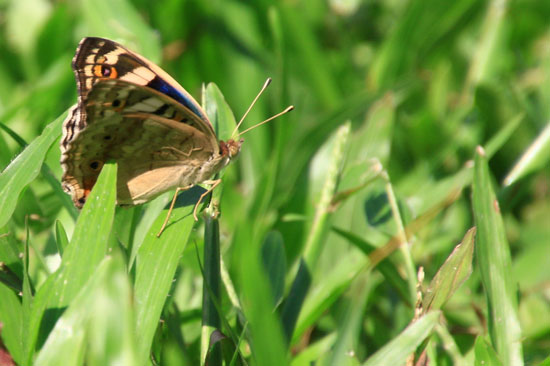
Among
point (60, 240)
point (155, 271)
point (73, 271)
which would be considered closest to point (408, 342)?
point (155, 271)

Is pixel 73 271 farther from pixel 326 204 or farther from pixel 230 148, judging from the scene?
pixel 326 204

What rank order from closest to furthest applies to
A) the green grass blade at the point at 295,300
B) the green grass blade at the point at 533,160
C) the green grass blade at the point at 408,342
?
1. the green grass blade at the point at 408,342
2. the green grass blade at the point at 295,300
3. the green grass blade at the point at 533,160

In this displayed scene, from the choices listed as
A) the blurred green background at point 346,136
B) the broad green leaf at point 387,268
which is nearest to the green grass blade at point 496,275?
the blurred green background at point 346,136

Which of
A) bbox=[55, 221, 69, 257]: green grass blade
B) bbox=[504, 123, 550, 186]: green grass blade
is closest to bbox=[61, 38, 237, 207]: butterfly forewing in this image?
bbox=[55, 221, 69, 257]: green grass blade

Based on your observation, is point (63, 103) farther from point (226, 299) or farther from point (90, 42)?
point (226, 299)

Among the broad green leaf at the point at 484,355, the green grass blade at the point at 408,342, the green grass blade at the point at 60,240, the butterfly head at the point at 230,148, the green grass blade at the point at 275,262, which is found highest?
the butterfly head at the point at 230,148

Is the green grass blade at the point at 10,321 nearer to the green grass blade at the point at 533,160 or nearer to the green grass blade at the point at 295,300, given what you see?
the green grass blade at the point at 295,300

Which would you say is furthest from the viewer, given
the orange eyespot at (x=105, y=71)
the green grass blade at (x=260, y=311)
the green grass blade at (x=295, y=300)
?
the green grass blade at (x=295, y=300)

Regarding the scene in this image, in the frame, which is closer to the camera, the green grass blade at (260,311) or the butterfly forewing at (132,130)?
the green grass blade at (260,311)
